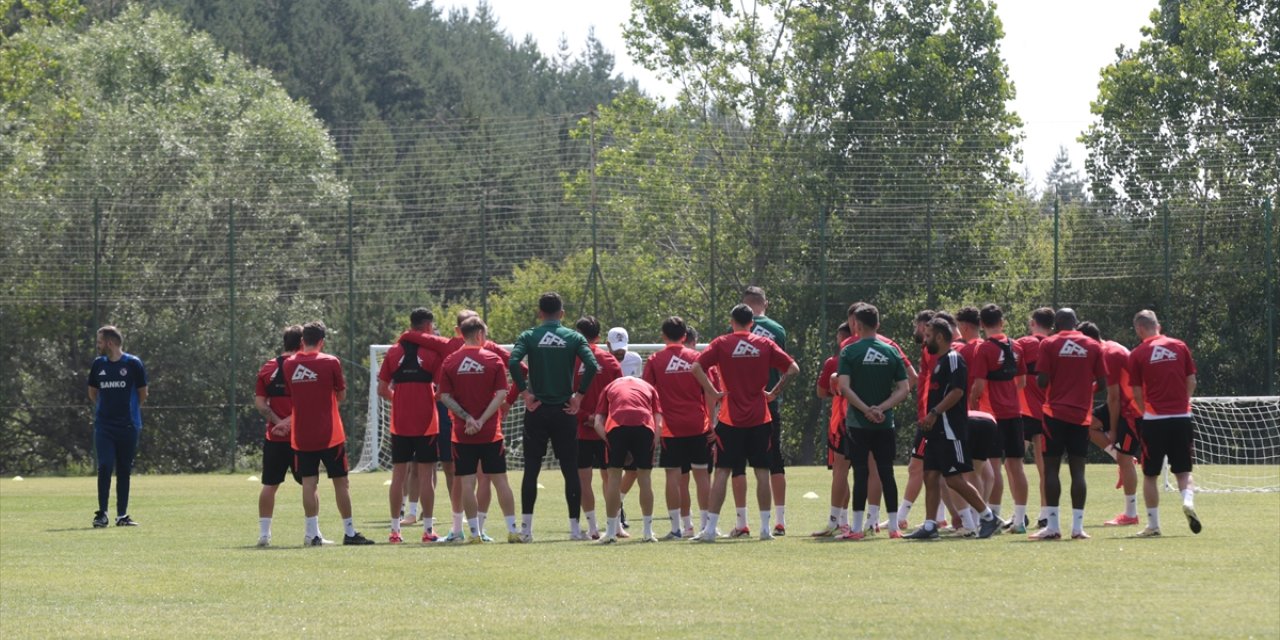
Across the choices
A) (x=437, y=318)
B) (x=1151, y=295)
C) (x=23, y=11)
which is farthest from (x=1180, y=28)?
(x=23, y=11)

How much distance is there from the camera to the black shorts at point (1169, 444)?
14.3 m

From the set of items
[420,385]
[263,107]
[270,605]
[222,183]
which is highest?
[263,107]

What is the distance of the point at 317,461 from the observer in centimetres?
1491

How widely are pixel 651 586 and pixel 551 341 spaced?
404 centimetres

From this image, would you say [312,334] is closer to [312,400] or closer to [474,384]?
[312,400]

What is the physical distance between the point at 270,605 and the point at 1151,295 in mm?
26585

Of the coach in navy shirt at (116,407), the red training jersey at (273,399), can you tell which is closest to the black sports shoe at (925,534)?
the red training jersey at (273,399)

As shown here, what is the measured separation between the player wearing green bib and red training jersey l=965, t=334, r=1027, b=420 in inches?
31.7

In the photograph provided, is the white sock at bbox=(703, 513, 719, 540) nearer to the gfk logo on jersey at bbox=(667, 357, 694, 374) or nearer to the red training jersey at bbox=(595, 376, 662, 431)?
the red training jersey at bbox=(595, 376, 662, 431)

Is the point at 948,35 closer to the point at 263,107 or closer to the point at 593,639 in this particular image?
the point at 263,107

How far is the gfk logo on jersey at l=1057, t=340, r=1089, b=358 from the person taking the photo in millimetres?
14336

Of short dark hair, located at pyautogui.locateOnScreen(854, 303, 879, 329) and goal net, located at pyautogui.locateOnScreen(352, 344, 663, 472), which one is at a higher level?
short dark hair, located at pyautogui.locateOnScreen(854, 303, 879, 329)

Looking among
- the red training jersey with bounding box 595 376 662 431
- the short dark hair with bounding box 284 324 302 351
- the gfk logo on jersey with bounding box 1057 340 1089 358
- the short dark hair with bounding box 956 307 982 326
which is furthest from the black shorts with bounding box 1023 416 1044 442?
the short dark hair with bounding box 284 324 302 351

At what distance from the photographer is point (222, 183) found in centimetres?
3931
